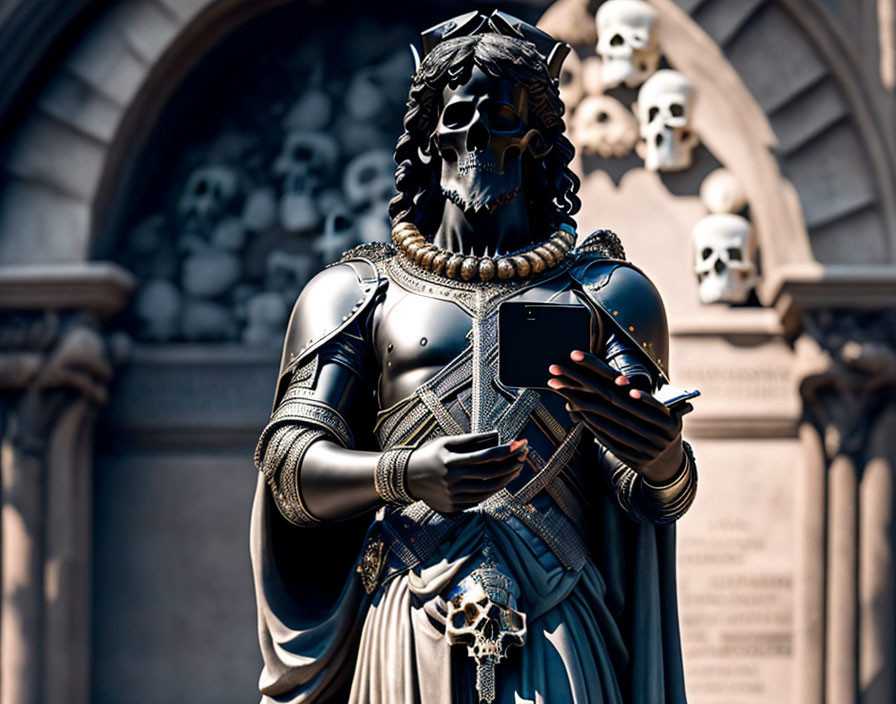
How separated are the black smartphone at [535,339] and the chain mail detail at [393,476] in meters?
0.26

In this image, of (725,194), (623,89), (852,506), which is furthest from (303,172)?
(852,506)

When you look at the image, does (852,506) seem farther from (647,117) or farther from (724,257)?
(647,117)

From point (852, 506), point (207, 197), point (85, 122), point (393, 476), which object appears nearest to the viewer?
point (393, 476)

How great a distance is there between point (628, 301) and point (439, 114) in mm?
605

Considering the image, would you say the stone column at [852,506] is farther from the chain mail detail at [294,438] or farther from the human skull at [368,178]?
the chain mail detail at [294,438]

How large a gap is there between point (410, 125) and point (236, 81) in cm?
830

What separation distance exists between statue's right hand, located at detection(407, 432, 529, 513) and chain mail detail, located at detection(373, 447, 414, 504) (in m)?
0.09

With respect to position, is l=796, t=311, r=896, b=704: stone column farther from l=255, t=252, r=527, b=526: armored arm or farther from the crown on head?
l=255, t=252, r=527, b=526: armored arm

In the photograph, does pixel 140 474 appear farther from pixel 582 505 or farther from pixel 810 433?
pixel 582 505

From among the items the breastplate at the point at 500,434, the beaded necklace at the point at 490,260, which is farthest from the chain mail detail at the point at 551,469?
the beaded necklace at the point at 490,260

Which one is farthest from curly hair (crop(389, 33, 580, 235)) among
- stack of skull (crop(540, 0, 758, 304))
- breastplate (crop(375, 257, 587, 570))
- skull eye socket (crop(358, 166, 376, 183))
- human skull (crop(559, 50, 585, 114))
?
skull eye socket (crop(358, 166, 376, 183))

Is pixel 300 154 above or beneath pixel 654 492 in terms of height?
above

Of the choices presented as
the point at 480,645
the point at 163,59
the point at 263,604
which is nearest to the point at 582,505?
the point at 480,645

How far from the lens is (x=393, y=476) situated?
400 cm
